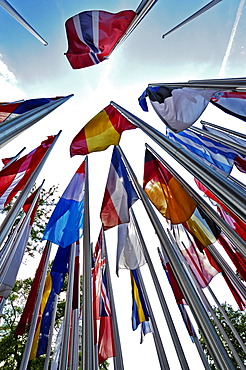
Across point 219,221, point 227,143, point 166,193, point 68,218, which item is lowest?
point 219,221

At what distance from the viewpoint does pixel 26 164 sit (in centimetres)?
755

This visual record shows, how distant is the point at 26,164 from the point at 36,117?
2027mm

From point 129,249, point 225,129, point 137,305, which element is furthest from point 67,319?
point 225,129

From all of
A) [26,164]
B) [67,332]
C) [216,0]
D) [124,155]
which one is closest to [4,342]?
[67,332]

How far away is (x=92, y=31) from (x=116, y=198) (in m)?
4.06

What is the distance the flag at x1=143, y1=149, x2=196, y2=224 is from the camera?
6.13 m

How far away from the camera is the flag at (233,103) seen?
749cm

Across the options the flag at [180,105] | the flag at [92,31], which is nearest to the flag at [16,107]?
the flag at [92,31]

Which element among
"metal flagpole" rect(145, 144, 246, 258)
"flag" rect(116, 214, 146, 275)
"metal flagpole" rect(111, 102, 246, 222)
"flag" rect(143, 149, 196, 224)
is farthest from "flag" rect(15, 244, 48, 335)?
"metal flagpole" rect(111, 102, 246, 222)

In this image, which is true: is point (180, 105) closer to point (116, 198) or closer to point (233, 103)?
point (116, 198)

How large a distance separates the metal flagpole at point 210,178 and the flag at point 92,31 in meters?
2.60

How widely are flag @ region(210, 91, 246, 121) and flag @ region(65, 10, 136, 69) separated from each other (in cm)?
329

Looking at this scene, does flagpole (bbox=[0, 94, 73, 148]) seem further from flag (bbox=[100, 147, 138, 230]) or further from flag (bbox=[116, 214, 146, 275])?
flag (bbox=[116, 214, 146, 275])

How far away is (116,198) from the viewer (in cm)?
657
